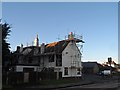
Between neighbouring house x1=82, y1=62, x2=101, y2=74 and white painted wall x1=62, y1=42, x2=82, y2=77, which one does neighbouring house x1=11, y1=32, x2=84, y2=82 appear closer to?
white painted wall x1=62, y1=42, x2=82, y2=77

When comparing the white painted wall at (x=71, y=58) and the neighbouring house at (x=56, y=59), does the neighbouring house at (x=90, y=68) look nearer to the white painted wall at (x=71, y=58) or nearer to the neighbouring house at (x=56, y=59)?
the white painted wall at (x=71, y=58)

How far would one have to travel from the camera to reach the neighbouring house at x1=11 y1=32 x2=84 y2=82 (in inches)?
1984

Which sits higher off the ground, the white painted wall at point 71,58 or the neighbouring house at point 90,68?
the white painted wall at point 71,58

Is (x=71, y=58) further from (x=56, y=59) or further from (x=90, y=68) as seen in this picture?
(x=90, y=68)

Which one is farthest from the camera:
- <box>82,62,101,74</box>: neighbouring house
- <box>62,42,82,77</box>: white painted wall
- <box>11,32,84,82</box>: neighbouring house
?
<box>82,62,101,74</box>: neighbouring house

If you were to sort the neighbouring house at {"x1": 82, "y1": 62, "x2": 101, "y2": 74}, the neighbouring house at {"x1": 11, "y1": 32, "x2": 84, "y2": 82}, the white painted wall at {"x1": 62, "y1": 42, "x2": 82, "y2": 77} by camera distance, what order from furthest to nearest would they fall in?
the neighbouring house at {"x1": 82, "y1": 62, "x2": 101, "y2": 74} → the white painted wall at {"x1": 62, "y1": 42, "x2": 82, "y2": 77} → the neighbouring house at {"x1": 11, "y1": 32, "x2": 84, "y2": 82}

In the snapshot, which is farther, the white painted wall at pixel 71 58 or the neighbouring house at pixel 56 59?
the white painted wall at pixel 71 58

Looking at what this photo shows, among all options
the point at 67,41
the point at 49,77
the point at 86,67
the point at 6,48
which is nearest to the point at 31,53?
the point at 67,41

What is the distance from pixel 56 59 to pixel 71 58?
11.4ft

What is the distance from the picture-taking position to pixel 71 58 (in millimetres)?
53062

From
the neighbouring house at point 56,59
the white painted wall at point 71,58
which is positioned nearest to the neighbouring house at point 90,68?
the white painted wall at point 71,58

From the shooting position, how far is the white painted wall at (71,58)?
5200 cm

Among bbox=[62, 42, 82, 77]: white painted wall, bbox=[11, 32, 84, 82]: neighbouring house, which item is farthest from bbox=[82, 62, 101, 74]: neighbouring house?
bbox=[11, 32, 84, 82]: neighbouring house

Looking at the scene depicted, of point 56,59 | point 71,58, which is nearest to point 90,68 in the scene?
point 71,58
